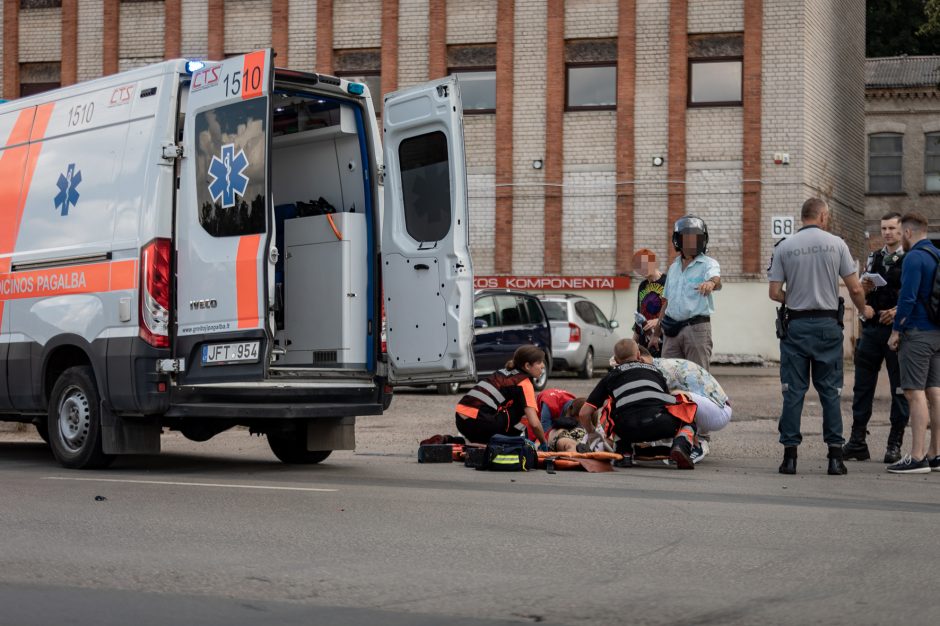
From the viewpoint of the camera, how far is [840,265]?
11.0 metres

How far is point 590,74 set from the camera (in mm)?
34969

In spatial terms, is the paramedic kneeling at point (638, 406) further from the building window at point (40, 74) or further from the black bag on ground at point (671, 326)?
the building window at point (40, 74)

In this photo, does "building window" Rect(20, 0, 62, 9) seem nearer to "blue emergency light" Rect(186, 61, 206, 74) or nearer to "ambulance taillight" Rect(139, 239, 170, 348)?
"blue emergency light" Rect(186, 61, 206, 74)

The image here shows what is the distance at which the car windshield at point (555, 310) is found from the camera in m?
26.7

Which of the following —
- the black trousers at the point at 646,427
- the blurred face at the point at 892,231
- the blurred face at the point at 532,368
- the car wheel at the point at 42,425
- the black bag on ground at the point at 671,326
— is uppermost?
the blurred face at the point at 892,231

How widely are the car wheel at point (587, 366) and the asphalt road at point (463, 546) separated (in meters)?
15.8

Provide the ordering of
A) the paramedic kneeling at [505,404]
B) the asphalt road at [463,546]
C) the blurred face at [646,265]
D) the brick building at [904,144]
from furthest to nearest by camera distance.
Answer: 1. the brick building at [904,144]
2. the blurred face at [646,265]
3. the paramedic kneeling at [505,404]
4. the asphalt road at [463,546]

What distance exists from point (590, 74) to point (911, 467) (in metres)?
24.8

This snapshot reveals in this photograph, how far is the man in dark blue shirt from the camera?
36.3 ft

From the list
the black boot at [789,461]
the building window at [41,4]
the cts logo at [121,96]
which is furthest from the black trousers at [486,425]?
the building window at [41,4]

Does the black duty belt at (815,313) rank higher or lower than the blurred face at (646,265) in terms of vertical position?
lower

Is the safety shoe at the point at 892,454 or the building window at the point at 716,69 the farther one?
the building window at the point at 716,69

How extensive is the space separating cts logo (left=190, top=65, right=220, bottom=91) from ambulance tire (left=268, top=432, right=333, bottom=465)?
3.01 metres

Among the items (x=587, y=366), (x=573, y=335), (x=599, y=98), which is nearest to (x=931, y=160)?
(x=599, y=98)
